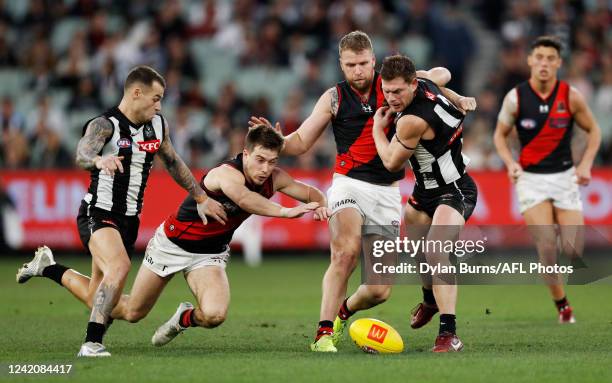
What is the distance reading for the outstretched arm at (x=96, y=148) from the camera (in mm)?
8094

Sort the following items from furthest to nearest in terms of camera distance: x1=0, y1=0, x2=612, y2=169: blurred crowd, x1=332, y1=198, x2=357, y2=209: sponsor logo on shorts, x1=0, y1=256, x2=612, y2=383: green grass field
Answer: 1. x1=0, y1=0, x2=612, y2=169: blurred crowd
2. x1=332, y1=198, x2=357, y2=209: sponsor logo on shorts
3. x1=0, y1=256, x2=612, y2=383: green grass field

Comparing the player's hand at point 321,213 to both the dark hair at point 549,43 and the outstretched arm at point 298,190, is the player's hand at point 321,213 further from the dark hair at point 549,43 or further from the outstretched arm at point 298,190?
the dark hair at point 549,43

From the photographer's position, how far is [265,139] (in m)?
8.66

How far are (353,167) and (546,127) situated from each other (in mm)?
3066

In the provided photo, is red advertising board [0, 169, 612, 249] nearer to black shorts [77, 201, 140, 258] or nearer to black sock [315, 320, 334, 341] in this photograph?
black shorts [77, 201, 140, 258]

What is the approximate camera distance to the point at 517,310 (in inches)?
494

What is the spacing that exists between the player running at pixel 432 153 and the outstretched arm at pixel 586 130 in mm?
2343

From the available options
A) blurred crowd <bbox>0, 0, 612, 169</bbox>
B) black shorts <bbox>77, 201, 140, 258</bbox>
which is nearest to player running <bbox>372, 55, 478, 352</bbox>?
black shorts <bbox>77, 201, 140, 258</bbox>

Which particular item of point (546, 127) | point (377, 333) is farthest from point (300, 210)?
point (546, 127)

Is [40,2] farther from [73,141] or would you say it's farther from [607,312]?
[607,312]

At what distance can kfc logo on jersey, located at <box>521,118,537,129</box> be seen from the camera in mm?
11664

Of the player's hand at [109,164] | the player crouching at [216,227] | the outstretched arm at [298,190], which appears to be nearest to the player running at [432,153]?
the outstretched arm at [298,190]

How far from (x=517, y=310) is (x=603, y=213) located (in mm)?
6070

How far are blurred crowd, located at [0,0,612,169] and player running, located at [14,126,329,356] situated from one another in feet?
32.3
